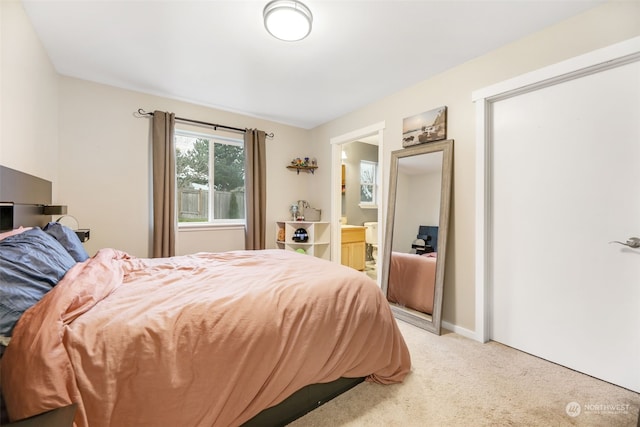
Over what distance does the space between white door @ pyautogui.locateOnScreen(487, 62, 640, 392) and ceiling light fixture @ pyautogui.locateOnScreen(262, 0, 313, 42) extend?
1744 millimetres

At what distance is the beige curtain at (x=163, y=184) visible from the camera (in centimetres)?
304

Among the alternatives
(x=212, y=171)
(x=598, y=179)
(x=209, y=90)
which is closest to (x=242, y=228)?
(x=212, y=171)

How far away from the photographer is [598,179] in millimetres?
1777

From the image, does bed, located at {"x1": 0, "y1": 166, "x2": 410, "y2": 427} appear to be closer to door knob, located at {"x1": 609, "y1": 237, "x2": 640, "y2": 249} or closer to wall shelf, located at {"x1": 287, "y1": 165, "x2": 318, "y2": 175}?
door knob, located at {"x1": 609, "y1": 237, "x2": 640, "y2": 249}

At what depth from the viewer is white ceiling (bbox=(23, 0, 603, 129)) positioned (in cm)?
179

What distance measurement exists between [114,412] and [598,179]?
9.53 feet

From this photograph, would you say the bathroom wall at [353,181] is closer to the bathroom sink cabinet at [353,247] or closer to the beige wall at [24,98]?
the bathroom sink cabinet at [353,247]

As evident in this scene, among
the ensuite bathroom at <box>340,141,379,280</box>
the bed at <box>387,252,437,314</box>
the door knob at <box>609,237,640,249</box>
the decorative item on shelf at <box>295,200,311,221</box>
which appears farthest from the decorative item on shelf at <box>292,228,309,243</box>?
the door knob at <box>609,237,640,249</box>

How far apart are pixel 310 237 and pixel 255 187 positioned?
42.8 inches

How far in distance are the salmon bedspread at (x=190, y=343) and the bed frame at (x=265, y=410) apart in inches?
4.4

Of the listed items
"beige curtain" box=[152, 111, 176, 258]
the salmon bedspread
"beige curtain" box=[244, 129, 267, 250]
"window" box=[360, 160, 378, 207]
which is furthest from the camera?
"window" box=[360, 160, 378, 207]

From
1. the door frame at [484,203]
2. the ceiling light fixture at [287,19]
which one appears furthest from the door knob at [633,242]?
the ceiling light fixture at [287,19]

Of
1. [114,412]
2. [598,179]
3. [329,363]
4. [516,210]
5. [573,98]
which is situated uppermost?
[573,98]

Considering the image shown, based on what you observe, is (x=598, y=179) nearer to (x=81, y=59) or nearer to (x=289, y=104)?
(x=289, y=104)
